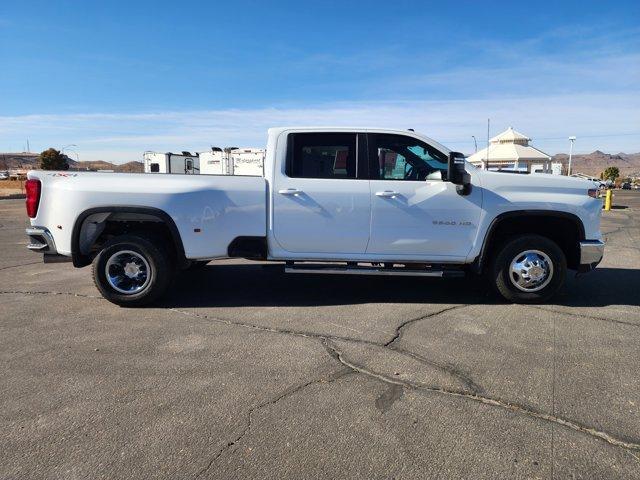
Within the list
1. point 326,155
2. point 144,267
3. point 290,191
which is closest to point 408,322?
point 290,191

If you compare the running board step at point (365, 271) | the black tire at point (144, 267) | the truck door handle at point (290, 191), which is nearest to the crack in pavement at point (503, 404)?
the running board step at point (365, 271)

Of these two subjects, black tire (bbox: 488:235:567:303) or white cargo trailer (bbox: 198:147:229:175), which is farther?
white cargo trailer (bbox: 198:147:229:175)

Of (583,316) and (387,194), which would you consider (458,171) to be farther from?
(583,316)

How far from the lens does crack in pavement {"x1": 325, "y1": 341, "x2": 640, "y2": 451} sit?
3014mm

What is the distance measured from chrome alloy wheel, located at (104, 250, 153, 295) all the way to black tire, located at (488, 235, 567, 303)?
4058 millimetres

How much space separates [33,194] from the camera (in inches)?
223

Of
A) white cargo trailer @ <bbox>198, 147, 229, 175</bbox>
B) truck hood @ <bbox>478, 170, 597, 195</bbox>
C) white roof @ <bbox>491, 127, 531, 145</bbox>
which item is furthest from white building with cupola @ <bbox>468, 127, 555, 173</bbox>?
truck hood @ <bbox>478, 170, 597, 195</bbox>

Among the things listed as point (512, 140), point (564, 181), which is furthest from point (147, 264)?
point (512, 140)

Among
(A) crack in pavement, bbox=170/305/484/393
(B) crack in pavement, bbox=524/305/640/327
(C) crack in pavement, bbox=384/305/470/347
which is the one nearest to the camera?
(A) crack in pavement, bbox=170/305/484/393

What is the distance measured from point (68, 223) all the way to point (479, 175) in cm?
469

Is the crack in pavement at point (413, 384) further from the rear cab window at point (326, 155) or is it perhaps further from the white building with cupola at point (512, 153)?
the white building with cupola at point (512, 153)

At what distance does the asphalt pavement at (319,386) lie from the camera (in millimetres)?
2816

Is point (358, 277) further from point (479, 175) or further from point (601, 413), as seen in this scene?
point (601, 413)

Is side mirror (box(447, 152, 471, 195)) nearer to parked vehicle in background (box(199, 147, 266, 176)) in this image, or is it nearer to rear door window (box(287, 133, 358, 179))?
rear door window (box(287, 133, 358, 179))
